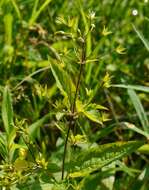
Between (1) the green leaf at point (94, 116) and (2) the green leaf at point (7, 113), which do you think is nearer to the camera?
(1) the green leaf at point (94, 116)

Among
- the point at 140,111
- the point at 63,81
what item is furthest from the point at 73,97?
the point at 140,111

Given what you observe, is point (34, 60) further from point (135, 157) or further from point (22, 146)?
point (22, 146)

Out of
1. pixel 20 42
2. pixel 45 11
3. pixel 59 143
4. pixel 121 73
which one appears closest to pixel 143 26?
pixel 121 73

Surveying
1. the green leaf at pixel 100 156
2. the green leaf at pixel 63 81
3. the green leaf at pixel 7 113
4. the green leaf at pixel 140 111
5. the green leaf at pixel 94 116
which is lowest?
the green leaf at pixel 140 111

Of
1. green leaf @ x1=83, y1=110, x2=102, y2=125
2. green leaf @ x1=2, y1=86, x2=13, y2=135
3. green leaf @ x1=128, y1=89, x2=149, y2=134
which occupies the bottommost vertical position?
green leaf @ x1=128, y1=89, x2=149, y2=134

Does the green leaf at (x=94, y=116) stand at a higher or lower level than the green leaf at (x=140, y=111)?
higher

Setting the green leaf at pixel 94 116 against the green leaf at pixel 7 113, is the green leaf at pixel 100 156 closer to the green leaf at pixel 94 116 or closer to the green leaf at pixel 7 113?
the green leaf at pixel 94 116

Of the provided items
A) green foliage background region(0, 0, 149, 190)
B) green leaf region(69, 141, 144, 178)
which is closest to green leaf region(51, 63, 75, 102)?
green foliage background region(0, 0, 149, 190)

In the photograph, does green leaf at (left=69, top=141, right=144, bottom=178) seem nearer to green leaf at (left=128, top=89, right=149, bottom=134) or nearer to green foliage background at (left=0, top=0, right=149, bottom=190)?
green foliage background at (left=0, top=0, right=149, bottom=190)

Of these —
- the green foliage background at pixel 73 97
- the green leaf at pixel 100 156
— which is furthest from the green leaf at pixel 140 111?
the green leaf at pixel 100 156

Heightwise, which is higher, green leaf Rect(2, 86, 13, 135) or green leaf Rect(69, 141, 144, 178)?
green leaf Rect(2, 86, 13, 135)
